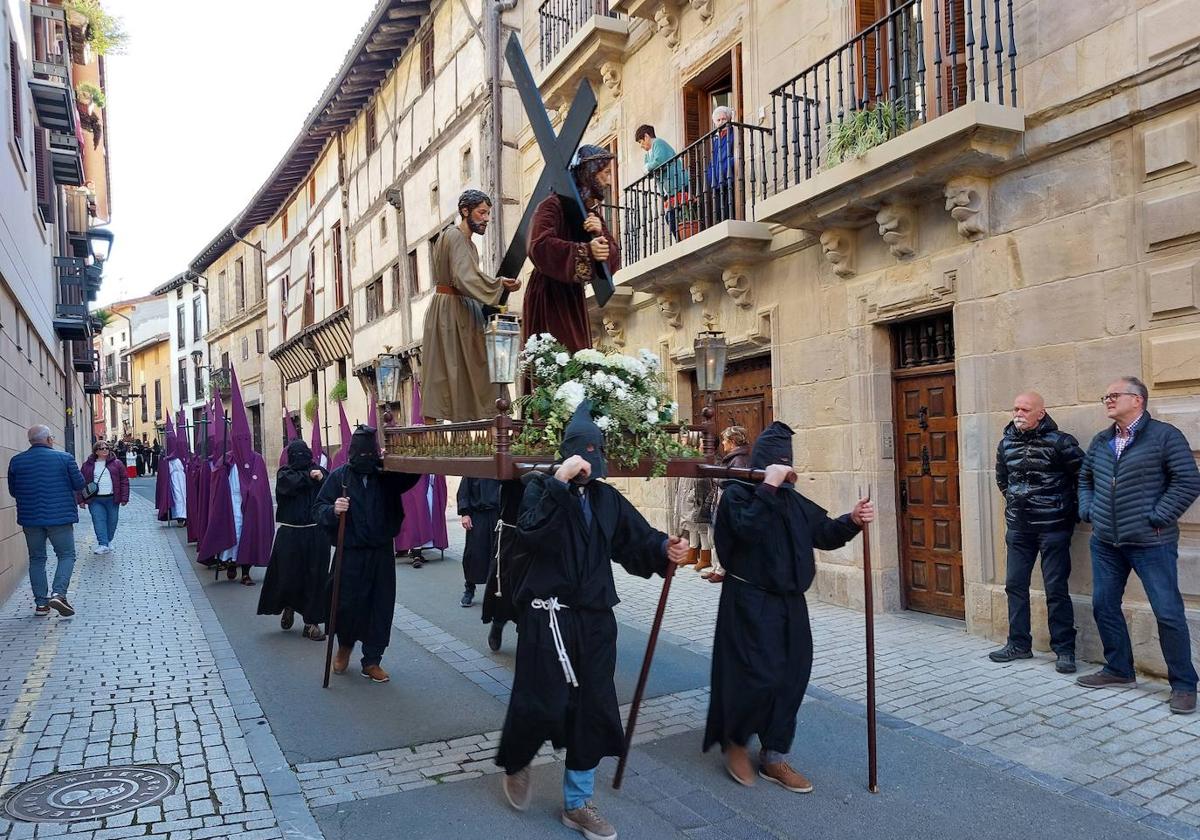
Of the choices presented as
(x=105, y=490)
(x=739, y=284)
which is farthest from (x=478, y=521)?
(x=105, y=490)

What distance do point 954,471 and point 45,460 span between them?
858cm

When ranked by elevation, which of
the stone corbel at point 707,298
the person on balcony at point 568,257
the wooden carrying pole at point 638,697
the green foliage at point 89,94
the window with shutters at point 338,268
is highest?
the green foliage at point 89,94

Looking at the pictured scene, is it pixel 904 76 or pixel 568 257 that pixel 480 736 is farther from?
pixel 904 76

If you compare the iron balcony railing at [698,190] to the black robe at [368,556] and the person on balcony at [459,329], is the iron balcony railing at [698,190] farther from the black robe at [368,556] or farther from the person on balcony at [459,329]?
the black robe at [368,556]

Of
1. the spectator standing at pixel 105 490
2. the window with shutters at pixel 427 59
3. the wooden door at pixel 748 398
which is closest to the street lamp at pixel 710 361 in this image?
the wooden door at pixel 748 398

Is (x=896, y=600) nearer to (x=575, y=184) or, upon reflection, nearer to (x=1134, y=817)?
(x=1134, y=817)

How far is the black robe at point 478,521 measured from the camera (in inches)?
357

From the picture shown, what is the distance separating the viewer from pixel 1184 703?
205 inches

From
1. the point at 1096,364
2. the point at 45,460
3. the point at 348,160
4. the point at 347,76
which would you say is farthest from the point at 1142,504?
the point at 348,160

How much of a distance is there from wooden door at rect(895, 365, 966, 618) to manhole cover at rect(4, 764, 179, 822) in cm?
621

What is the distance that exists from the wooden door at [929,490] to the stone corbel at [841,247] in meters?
1.12

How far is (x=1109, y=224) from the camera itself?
6.17 m

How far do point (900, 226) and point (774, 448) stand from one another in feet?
13.6

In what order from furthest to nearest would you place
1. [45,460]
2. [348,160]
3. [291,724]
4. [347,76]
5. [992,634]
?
[348,160], [347,76], [45,460], [992,634], [291,724]
